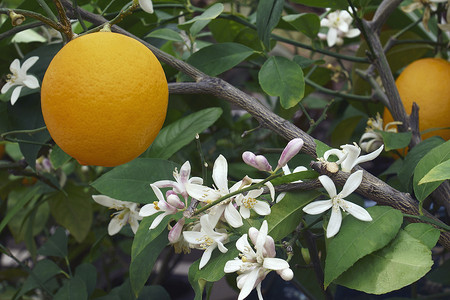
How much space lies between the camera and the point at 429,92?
64 cm

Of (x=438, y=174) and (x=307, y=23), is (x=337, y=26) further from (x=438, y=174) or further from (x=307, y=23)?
(x=438, y=174)

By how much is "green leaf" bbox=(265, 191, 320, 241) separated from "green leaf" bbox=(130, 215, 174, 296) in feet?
0.39

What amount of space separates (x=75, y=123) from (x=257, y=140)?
0.67 metres

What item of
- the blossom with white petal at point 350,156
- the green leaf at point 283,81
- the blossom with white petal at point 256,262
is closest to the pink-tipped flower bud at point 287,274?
the blossom with white petal at point 256,262

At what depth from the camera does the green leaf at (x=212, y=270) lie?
1.35 ft

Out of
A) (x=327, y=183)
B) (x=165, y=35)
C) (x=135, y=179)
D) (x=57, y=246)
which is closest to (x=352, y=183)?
(x=327, y=183)

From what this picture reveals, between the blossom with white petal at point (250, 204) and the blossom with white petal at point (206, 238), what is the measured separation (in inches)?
1.1

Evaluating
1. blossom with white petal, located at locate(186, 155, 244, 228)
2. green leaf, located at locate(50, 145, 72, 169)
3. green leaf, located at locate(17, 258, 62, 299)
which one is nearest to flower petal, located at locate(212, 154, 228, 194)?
blossom with white petal, located at locate(186, 155, 244, 228)

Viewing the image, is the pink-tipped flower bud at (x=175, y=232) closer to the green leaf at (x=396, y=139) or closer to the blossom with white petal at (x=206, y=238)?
the blossom with white petal at (x=206, y=238)

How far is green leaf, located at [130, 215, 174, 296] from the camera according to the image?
1.64 feet

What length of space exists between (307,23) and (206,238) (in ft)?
1.22

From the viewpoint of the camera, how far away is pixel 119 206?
607 millimetres

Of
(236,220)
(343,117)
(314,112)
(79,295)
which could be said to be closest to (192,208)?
(236,220)

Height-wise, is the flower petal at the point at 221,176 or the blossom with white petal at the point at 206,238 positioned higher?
the flower petal at the point at 221,176
